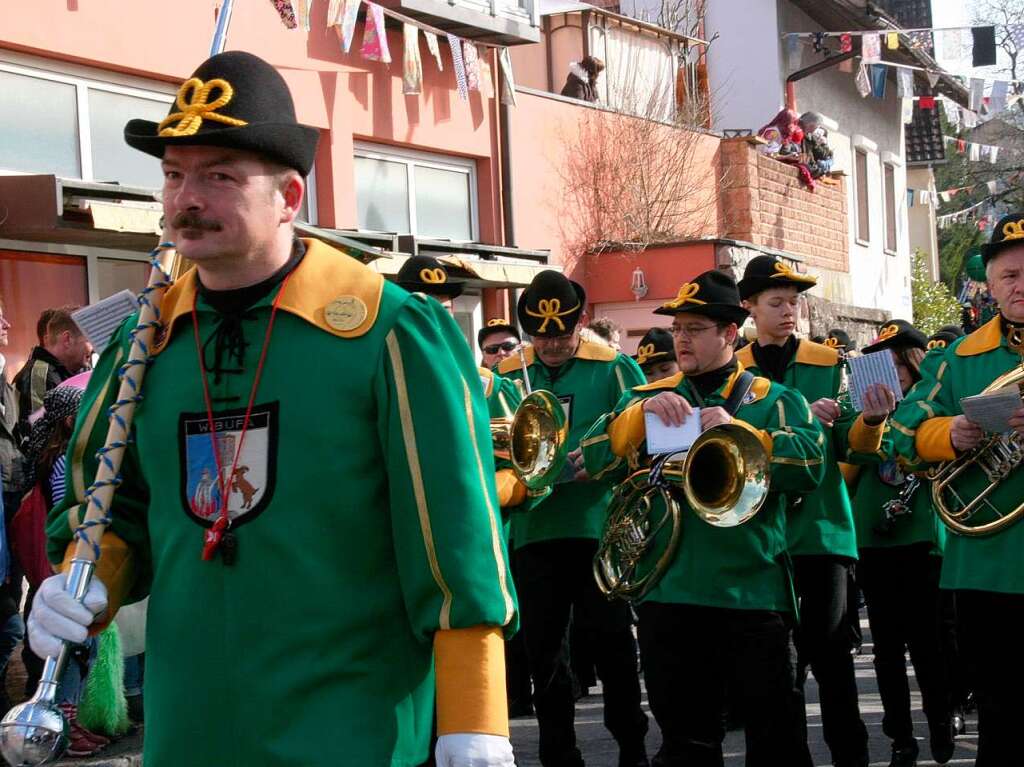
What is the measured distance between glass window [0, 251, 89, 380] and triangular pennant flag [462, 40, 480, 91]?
581cm

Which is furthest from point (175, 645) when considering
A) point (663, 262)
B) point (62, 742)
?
point (663, 262)

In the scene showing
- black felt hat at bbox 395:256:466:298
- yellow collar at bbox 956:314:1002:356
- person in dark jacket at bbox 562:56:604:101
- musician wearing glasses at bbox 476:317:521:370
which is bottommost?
yellow collar at bbox 956:314:1002:356

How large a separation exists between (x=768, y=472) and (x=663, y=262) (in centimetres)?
1423

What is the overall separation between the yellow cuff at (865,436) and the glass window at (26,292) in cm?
699

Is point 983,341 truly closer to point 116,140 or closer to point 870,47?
point 116,140

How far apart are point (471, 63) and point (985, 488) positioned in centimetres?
1198

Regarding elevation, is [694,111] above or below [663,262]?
above

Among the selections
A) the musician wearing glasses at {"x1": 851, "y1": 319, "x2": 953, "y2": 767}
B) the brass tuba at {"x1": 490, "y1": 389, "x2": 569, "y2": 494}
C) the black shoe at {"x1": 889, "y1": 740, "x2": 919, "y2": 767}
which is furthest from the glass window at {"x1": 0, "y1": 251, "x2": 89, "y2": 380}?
the black shoe at {"x1": 889, "y1": 740, "x2": 919, "y2": 767}

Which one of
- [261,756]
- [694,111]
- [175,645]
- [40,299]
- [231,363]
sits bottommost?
[261,756]

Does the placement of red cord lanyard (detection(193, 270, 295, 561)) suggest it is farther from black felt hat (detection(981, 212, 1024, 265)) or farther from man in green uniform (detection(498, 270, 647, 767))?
man in green uniform (detection(498, 270, 647, 767))

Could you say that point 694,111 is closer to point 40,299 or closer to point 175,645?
point 40,299

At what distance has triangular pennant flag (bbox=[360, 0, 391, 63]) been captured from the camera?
15.1 meters

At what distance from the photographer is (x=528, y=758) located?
7742mm

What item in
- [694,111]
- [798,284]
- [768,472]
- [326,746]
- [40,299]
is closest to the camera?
[326,746]
